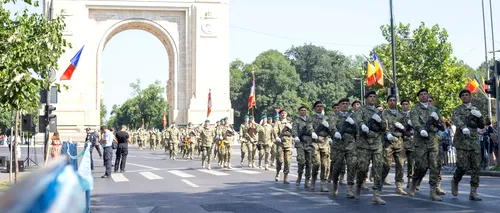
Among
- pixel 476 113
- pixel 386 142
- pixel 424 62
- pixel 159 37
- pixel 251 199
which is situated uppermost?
pixel 159 37

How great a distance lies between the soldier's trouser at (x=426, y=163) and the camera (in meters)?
11.7

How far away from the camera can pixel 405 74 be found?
45406 millimetres

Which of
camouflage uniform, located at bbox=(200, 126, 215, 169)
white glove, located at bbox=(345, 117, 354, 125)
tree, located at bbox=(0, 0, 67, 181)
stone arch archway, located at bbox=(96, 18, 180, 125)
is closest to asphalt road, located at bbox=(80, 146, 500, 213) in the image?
white glove, located at bbox=(345, 117, 354, 125)

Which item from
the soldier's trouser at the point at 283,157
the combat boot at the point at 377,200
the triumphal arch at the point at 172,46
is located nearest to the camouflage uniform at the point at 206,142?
the soldier's trouser at the point at 283,157

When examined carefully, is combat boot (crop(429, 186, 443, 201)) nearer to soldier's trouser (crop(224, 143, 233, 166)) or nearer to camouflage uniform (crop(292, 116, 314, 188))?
camouflage uniform (crop(292, 116, 314, 188))

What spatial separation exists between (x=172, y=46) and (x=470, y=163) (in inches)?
1772

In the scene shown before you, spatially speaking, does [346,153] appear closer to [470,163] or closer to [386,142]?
[386,142]

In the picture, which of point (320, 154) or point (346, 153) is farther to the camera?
point (320, 154)

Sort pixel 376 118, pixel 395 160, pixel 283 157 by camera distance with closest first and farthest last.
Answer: pixel 376 118 → pixel 395 160 → pixel 283 157

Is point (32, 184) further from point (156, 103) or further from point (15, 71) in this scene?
point (156, 103)

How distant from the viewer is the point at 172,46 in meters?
54.8

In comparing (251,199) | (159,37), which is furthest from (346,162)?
(159,37)

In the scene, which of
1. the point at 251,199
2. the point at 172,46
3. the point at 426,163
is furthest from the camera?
the point at 172,46

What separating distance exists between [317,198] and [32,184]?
10.8 metres
